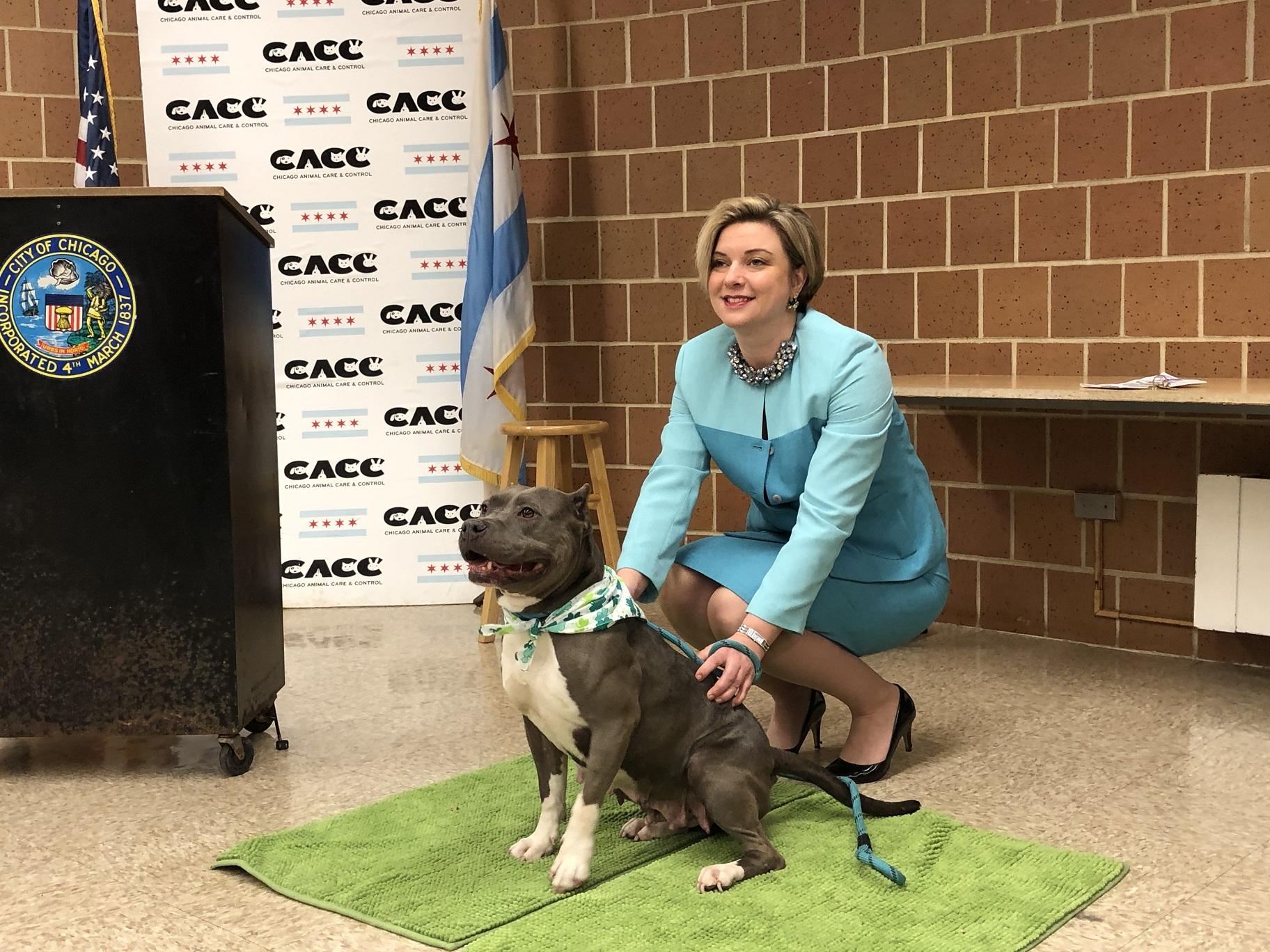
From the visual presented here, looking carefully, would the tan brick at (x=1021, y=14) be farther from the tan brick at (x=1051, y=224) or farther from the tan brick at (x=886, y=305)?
the tan brick at (x=886, y=305)

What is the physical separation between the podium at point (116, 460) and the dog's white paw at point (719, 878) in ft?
3.77

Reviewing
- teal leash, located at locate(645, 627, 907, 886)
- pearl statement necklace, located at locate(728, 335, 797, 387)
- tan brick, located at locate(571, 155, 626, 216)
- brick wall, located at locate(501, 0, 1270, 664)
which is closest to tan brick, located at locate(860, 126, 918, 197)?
brick wall, located at locate(501, 0, 1270, 664)

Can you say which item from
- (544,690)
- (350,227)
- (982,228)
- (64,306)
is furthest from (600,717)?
(350,227)

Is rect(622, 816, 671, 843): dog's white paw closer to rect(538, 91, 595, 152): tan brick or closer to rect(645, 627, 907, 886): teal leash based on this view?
rect(645, 627, 907, 886): teal leash

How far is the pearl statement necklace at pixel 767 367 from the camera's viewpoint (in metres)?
2.47

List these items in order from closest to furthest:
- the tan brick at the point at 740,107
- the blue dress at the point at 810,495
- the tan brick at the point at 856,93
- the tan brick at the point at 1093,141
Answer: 1. the blue dress at the point at 810,495
2. the tan brick at the point at 1093,141
3. the tan brick at the point at 856,93
4. the tan brick at the point at 740,107

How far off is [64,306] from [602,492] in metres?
1.96

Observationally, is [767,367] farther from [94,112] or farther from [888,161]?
[94,112]

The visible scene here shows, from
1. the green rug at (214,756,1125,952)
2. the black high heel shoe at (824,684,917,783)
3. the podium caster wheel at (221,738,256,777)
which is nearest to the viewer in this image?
the green rug at (214,756,1125,952)

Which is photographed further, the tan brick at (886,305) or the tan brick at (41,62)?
the tan brick at (41,62)

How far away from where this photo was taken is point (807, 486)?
239 centimetres

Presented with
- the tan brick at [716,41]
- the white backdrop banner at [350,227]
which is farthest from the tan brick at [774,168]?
the white backdrop banner at [350,227]

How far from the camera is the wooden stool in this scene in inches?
157

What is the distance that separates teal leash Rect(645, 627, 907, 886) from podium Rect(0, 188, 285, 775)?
99 cm
